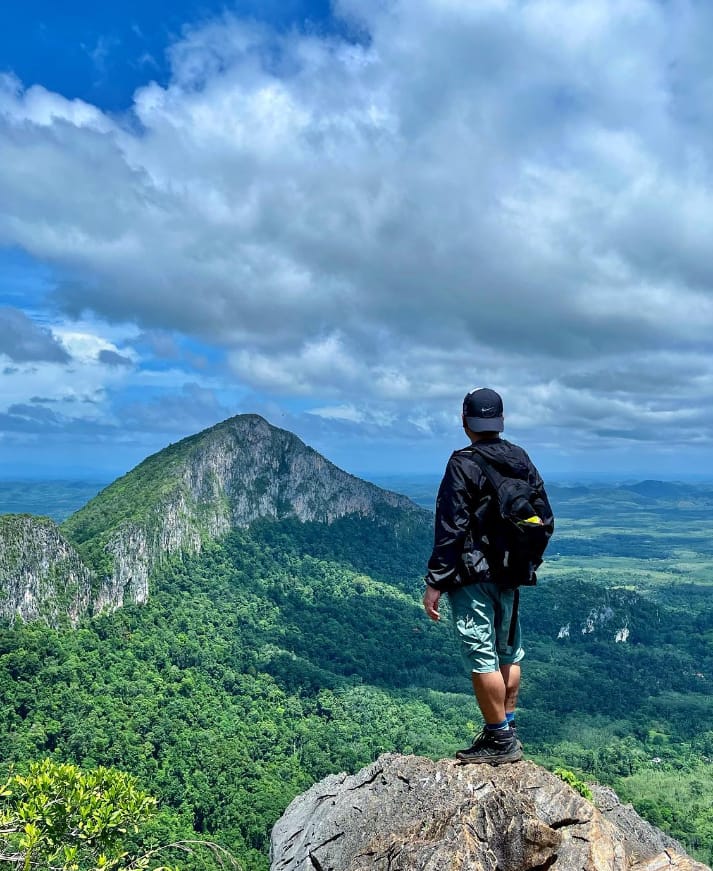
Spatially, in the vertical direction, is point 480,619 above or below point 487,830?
above

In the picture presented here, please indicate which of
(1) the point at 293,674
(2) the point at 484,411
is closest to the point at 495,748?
(2) the point at 484,411

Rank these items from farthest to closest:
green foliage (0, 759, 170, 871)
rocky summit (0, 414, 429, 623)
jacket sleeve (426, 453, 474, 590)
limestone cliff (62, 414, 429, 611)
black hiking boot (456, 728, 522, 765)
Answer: limestone cliff (62, 414, 429, 611)
rocky summit (0, 414, 429, 623)
green foliage (0, 759, 170, 871)
black hiking boot (456, 728, 522, 765)
jacket sleeve (426, 453, 474, 590)

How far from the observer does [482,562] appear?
7285 mm

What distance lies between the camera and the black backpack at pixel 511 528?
7.27 meters

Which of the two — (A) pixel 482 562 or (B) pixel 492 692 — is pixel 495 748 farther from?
(A) pixel 482 562

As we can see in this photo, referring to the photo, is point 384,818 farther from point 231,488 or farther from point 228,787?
point 231,488

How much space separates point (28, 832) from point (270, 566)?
131 m

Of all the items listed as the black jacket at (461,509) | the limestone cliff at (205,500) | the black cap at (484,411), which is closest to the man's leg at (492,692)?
the black jacket at (461,509)

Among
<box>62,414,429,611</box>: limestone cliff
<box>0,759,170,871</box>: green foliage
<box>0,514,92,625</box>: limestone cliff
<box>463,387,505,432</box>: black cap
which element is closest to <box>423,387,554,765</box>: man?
<box>463,387,505,432</box>: black cap

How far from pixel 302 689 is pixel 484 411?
9242 centimetres

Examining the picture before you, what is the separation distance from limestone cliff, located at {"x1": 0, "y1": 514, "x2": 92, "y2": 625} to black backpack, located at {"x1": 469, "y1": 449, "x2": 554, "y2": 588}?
274 feet

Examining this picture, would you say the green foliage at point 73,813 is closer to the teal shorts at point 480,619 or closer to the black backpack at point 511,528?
the teal shorts at point 480,619

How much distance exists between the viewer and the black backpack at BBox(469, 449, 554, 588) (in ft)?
23.9

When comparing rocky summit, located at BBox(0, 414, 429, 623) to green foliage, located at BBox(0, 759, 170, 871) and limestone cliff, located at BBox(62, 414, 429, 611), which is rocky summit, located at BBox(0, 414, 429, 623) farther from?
green foliage, located at BBox(0, 759, 170, 871)
